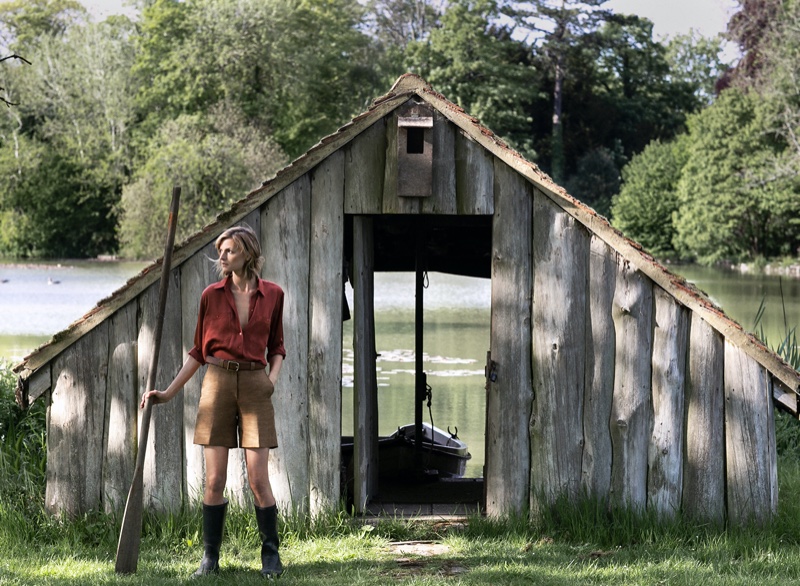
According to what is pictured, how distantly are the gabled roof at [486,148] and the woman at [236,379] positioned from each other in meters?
0.98

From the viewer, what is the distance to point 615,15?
68.0 meters

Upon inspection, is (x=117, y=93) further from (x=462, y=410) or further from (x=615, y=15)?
(x=462, y=410)

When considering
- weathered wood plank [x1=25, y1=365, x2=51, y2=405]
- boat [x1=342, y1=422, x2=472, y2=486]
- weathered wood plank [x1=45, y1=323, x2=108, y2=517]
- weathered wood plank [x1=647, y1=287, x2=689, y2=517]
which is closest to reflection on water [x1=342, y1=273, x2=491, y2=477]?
boat [x1=342, y1=422, x2=472, y2=486]

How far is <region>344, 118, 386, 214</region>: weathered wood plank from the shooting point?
6.81m

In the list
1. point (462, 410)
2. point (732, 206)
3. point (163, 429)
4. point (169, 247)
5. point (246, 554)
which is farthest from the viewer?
point (732, 206)

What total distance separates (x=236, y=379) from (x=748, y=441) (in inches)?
116

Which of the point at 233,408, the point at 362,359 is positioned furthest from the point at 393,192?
the point at 233,408

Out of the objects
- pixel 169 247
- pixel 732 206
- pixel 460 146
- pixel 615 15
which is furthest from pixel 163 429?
pixel 615 15

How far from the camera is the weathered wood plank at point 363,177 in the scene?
22.4ft

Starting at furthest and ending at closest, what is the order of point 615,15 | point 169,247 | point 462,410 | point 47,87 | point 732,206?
point 615,15
point 47,87
point 732,206
point 462,410
point 169,247

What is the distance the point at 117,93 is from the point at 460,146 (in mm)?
52652

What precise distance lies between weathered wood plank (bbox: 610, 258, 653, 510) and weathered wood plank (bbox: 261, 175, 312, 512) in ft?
6.01

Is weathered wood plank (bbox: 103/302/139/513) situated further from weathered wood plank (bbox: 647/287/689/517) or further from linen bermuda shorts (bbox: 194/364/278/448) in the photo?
weathered wood plank (bbox: 647/287/689/517)

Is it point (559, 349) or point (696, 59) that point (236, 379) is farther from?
point (696, 59)
